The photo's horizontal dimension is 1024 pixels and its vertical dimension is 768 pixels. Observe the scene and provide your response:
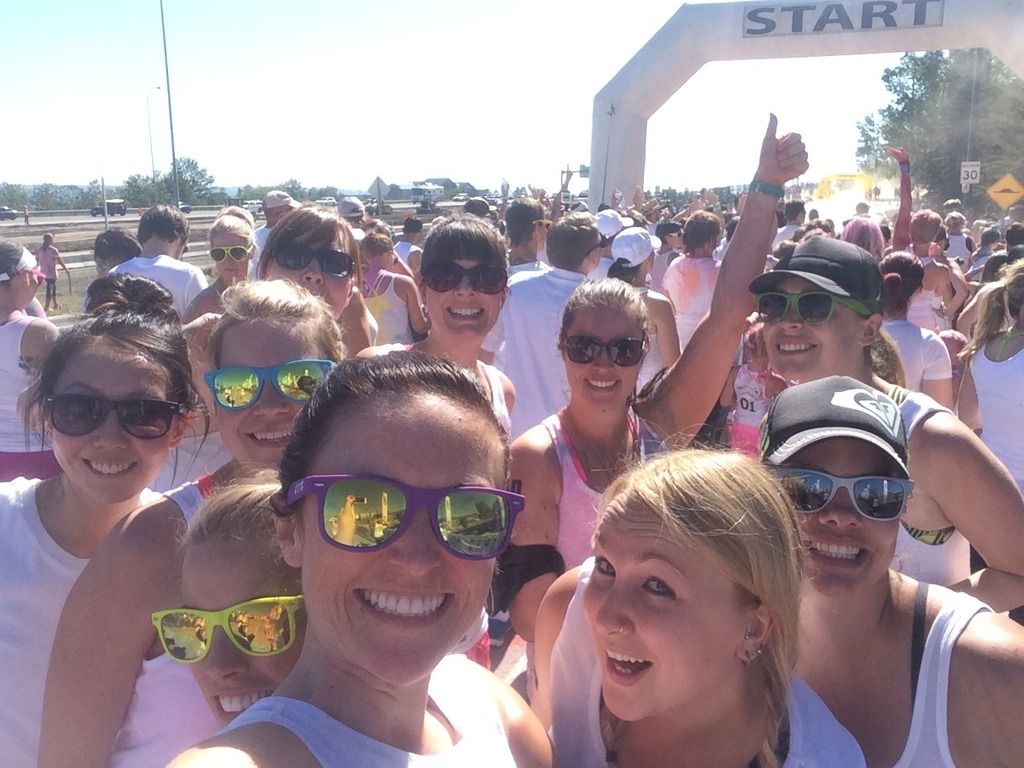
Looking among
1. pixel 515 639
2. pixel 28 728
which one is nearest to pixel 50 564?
pixel 28 728

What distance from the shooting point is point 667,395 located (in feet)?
8.86

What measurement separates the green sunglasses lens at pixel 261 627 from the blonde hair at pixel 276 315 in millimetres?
792

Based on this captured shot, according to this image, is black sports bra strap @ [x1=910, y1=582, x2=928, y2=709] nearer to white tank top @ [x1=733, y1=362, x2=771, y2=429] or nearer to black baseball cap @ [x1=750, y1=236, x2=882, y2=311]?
black baseball cap @ [x1=750, y1=236, x2=882, y2=311]

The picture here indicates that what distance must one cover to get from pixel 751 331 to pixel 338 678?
2.65 meters

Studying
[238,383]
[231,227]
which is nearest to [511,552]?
[238,383]

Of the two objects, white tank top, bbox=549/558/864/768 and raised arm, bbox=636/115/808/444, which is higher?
raised arm, bbox=636/115/808/444

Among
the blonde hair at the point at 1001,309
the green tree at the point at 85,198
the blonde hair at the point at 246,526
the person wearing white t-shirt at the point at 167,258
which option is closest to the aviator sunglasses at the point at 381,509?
the blonde hair at the point at 246,526

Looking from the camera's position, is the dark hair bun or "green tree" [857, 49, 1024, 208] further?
"green tree" [857, 49, 1024, 208]

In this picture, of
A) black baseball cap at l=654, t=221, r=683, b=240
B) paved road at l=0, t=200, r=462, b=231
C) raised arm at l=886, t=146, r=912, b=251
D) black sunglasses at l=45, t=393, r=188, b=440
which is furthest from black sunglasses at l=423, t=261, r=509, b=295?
paved road at l=0, t=200, r=462, b=231

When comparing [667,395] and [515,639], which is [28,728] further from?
[515,639]

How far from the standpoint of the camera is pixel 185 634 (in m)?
1.52

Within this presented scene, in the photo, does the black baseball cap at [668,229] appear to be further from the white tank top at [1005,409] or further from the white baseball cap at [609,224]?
the white tank top at [1005,409]

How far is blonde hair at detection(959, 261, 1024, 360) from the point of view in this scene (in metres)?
4.03

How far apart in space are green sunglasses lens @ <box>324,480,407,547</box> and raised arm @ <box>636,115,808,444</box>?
4.92ft
